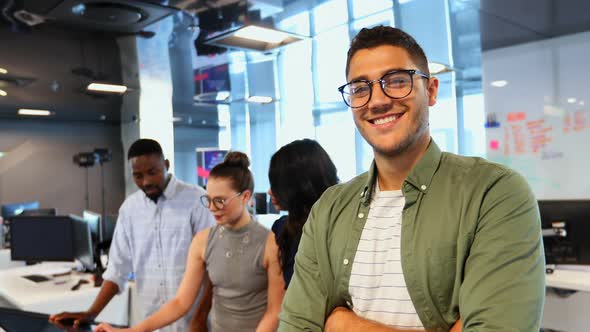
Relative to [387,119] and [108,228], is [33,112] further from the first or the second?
[387,119]

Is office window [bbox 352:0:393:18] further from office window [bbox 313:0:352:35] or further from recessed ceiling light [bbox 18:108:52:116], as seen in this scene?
recessed ceiling light [bbox 18:108:52:116]

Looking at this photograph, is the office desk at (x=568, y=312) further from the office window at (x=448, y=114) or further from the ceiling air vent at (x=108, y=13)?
the ceiling air vent at (x=108, y=13)

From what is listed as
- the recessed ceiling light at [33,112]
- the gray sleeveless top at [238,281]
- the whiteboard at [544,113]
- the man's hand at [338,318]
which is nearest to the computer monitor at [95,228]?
the gray sleeveless top at [238,281]

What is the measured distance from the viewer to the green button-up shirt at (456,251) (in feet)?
2.88

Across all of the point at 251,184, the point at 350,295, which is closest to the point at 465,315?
the point at 350,295

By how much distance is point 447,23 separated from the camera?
5.34m

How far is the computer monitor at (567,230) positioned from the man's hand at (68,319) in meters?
2.88

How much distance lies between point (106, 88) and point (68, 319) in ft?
19.0

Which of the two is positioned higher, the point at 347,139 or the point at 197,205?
the point at 347,139

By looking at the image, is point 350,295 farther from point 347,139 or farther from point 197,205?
point 347,139

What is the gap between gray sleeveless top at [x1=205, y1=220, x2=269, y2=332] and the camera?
1.81m

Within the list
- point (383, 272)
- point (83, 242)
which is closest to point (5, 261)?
point (83, 242)

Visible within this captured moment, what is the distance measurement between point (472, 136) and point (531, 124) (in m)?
0.86

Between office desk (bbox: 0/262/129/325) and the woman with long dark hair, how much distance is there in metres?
2.27
